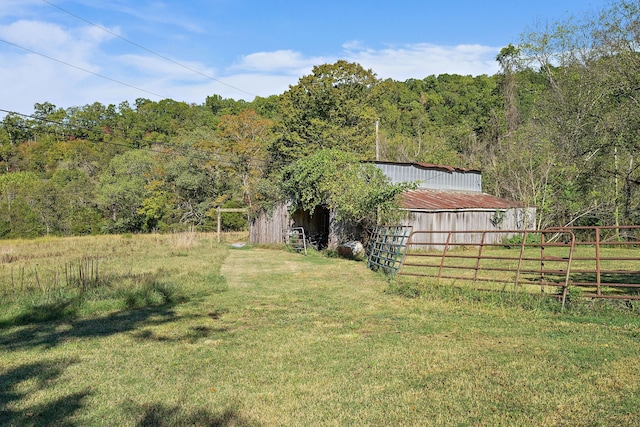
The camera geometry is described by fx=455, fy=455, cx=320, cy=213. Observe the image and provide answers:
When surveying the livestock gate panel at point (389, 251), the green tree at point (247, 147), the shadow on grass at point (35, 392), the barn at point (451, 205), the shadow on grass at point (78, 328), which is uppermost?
the green tree at point (247, 147)


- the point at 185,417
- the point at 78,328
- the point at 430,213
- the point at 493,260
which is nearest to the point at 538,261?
the point at 493,260

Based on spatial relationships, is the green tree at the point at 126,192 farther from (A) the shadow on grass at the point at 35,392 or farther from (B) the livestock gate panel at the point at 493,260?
(A) the shadow on grass at the point at 35,392

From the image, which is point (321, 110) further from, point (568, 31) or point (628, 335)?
point (628, 335)

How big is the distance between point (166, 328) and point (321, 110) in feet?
101

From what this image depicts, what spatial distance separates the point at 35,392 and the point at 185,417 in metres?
1.83

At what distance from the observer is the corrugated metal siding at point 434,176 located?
24278 mm

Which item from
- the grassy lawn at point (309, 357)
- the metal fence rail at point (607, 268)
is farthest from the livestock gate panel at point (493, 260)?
the grassy lawn at point (309, 357)

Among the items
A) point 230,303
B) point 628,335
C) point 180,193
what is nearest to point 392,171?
point 230,303

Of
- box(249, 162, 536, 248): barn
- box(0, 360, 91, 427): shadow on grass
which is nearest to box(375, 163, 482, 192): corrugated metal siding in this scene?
box(249, 162, 536, 248): barn

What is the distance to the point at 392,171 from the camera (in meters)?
24.1

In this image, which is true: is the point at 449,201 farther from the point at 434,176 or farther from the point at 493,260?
the point at 493,260

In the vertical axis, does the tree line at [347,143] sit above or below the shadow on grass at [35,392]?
above

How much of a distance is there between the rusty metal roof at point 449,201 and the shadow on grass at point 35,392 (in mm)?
15638

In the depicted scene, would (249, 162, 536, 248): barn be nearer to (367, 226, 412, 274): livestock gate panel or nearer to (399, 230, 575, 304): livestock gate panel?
(399, 230, 575, 304): livestock gate panel
